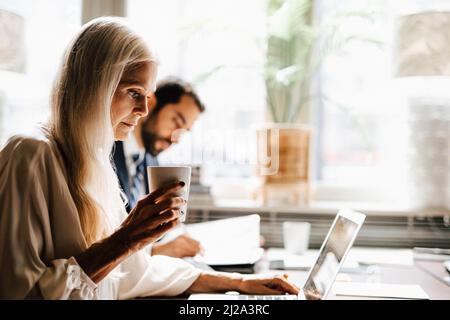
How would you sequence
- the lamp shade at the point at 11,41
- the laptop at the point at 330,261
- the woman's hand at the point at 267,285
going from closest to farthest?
the laptop at the point at 330,261 < the woman's hand at the point at 267,285 < the lamp shade at the point at 11,41

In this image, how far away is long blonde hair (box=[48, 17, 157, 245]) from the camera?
0.86 meters

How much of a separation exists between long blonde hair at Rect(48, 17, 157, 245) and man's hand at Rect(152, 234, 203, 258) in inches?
23.4

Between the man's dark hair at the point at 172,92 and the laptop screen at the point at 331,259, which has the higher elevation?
the man's dark hair at the point at 172,92

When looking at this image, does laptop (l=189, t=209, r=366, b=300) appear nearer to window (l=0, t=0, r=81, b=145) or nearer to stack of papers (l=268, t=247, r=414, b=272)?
stack of papers (l=268, t=247, r=414, b=272)

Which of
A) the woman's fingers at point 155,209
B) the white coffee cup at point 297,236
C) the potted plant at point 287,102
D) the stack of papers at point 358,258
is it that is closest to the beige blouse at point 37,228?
the woman's fingers at point 155,209

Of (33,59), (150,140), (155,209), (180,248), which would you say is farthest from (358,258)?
(33,59)

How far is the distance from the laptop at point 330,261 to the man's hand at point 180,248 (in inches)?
15.2

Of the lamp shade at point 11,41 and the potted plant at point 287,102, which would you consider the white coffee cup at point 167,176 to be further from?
the potted plant at point 287,102

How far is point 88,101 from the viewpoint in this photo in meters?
0.86

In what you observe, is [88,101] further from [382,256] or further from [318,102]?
[318,102]

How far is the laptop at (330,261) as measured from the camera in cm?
93

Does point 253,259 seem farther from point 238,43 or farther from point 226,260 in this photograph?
point 238,43
